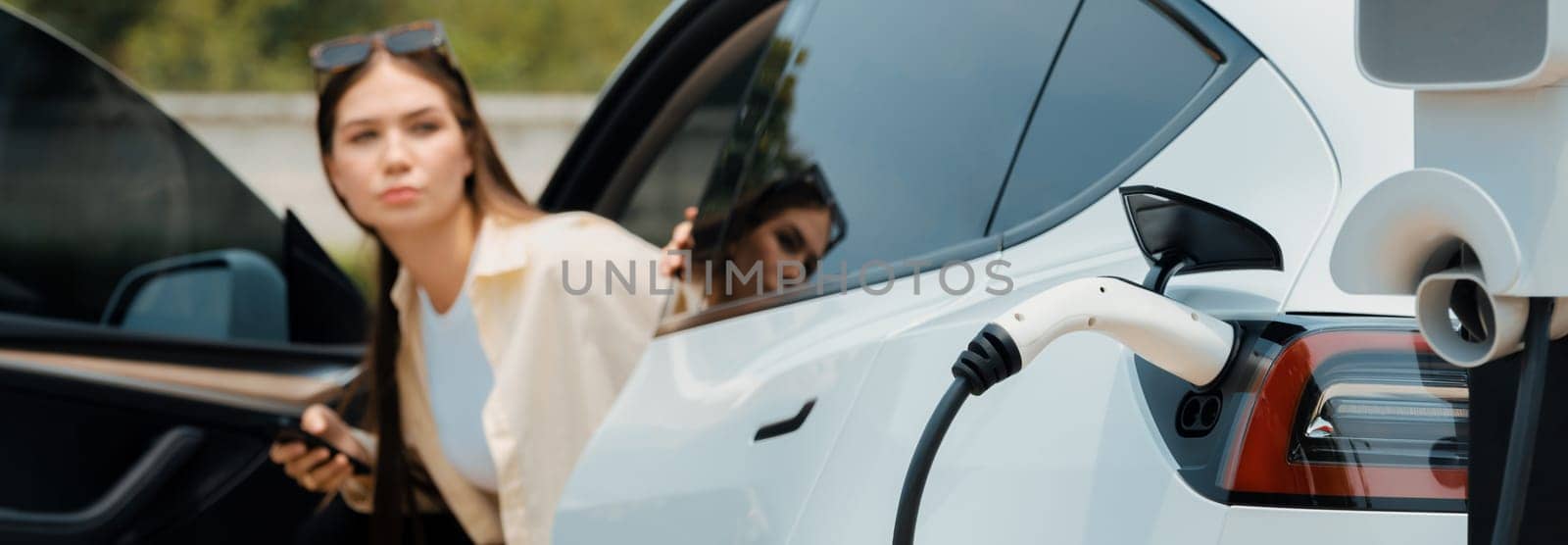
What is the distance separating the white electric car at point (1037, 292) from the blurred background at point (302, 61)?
35.5ft

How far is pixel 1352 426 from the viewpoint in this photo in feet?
3.49

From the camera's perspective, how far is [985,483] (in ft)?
4.08

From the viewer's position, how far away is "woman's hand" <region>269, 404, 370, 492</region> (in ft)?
9.55

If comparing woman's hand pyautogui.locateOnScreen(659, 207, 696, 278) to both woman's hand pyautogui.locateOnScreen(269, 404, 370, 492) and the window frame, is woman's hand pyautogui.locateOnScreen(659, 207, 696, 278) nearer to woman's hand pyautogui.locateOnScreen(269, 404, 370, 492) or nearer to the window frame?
woman's hand pyautogui.locateOnScreen(269, 404, 370, 492)

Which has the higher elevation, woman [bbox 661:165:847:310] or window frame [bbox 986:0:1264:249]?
window frame [bbox 986:0:1264:249]

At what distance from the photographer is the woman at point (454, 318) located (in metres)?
2.81

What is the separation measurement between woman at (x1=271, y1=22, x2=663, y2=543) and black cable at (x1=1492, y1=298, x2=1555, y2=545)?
2046mm

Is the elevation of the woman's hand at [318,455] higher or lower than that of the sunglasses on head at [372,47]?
lower

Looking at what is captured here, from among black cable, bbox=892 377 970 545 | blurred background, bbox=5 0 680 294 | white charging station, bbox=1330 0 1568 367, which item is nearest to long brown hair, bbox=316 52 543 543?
black cable, bbox=892 377 970 545

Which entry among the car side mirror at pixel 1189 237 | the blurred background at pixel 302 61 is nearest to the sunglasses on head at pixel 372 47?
the car side mirror at pixel 1189 237

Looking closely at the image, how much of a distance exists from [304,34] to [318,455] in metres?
14.8

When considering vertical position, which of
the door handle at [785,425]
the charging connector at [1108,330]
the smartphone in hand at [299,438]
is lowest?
the smartphone in hand at [299,438]

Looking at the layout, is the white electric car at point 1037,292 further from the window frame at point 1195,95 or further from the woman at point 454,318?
the woman at point 454,318

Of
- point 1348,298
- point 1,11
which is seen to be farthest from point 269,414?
point 1348,298
